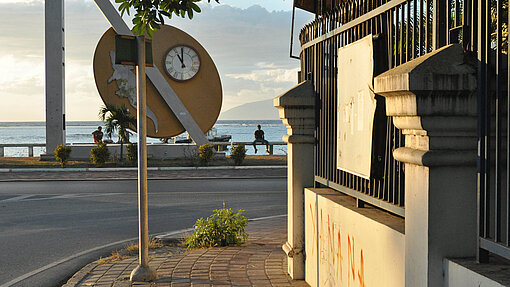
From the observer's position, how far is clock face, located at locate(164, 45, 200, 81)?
2823 cm

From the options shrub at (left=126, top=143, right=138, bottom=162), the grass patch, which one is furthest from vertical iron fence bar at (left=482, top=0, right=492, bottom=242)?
shrub at (left=126, top=143, right=138, bottom=162)

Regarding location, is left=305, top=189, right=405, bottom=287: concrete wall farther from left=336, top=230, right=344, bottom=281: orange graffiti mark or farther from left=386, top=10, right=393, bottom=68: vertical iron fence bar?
left=386, top=10, right=393, bottom=68: vertical iron fence bar

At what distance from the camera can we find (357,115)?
514 cm

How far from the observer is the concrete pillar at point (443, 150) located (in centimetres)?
321

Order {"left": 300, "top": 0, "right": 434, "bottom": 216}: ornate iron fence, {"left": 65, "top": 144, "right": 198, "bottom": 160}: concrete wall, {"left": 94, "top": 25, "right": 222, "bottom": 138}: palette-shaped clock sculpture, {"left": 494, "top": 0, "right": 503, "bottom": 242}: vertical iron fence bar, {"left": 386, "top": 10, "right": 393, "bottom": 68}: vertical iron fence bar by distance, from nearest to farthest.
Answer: {"left": 494, "top": 0, "right": 503, "bottom": 242}: vertical iron fence bar → {"left": 300, "top": 0, "right": 434, "bottom": 216}: ornate iron fence → {"left": 386, "top": 10, "right": 393, "bottom": 68}: vertical iron fence bar → {"left": 94, "top": 25, "right": 222, "bottom": 138}: palette-shaped clock sculpture → {"left": 65, "top": 144, "right": 198, "bottom": 160}: concrete wall

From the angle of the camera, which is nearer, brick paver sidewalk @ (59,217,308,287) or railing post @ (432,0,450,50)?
railing post @ (432,0,450,50)

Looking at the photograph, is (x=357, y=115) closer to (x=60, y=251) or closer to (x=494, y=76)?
(x=494, y=76)

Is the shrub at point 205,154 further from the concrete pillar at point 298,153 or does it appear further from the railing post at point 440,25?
the railing post at point 440,25

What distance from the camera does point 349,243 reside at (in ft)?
16.7

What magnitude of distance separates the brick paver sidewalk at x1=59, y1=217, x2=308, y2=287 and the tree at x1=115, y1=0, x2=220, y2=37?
9.12 ft

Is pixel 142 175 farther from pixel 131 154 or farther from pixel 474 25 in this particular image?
pixel 131 154

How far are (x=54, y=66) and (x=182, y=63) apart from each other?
224 inches

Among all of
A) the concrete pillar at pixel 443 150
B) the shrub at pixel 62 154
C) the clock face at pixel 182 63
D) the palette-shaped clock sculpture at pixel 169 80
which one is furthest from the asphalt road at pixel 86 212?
the clock face at pixel 182 63

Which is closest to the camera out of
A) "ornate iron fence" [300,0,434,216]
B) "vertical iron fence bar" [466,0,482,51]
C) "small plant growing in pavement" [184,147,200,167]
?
"vertical iron fence bar" [466,0,482,51]
